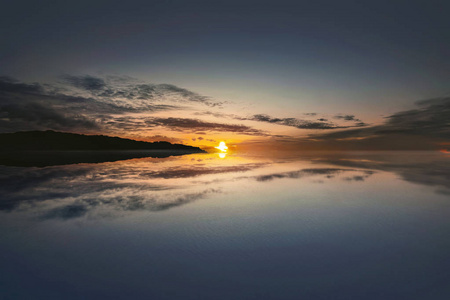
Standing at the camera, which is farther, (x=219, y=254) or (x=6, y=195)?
(x=6, y=195)

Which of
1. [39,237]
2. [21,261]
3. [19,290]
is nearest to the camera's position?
[19,290]

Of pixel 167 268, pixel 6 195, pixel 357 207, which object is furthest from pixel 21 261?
pixel 357 207

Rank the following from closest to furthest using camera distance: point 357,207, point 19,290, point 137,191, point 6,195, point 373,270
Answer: point 19,290, point 373,270, point 357,207, point 6,195, point 137,191

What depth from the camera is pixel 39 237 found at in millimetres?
7316

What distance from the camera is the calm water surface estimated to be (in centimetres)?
475

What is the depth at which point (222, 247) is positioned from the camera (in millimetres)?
6621

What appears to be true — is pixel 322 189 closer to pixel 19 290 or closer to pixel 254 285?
pixel 254 285

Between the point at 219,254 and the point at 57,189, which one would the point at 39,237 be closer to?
the point at 219,254

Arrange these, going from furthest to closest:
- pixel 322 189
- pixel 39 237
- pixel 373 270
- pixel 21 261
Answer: pixel 322 189 → pixel 39 237 → pixel 21 261 → pixel 373 270

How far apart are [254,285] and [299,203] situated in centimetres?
743

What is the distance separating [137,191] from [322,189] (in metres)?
11.8

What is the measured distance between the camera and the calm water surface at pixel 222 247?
15.6 ft

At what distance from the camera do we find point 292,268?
5488mm

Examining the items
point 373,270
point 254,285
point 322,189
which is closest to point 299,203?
point 322,189
